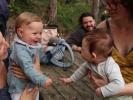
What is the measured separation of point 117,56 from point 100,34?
8.0 inches

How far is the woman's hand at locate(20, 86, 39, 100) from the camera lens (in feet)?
8.55

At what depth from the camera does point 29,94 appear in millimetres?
2627

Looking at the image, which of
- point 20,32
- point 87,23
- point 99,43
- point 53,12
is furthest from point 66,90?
point 53,12

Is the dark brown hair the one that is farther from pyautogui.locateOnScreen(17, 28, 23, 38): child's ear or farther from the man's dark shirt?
the man's dark shirt

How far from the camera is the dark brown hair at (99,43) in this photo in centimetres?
227

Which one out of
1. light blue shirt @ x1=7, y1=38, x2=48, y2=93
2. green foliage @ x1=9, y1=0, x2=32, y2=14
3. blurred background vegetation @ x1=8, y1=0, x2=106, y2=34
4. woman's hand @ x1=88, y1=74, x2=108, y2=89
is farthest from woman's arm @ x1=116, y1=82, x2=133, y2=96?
green foliage @ x1=9, y1=0, x2=32, y2=14

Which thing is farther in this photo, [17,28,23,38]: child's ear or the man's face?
the man's face

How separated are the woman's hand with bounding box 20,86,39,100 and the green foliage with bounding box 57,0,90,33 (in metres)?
9.19

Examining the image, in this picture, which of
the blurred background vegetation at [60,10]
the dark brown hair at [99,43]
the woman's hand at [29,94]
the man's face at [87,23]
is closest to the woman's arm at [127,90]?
the dark brown hair at [99,43]

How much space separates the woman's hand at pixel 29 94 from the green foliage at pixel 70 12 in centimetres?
919

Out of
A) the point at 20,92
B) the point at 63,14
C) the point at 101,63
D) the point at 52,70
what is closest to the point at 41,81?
the point at 20,92

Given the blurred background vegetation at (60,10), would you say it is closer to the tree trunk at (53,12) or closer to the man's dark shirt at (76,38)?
the tree trunk at (53,12)

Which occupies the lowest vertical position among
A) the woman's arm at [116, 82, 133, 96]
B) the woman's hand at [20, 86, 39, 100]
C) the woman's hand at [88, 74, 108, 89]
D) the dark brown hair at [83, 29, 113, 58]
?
the woman's hand at [20, 86, 39, 100]

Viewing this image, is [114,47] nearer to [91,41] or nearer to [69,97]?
[91,41]
